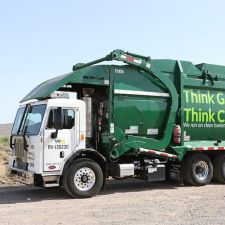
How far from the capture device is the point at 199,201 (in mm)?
9562

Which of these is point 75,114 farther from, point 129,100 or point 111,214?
point 111,214

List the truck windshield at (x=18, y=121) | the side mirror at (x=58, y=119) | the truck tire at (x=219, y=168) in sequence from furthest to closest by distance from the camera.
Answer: the truck tire at (x=219, y=168) < the truck windshield at (x=18, y=121) < the side mirror at (x=58, y=119)

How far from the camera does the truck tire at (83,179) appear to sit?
32.9ft

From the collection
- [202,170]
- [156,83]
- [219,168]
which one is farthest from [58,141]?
[219,168]

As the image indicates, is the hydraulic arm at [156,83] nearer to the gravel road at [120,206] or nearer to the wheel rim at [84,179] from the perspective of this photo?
the wheel rim at [84,179]

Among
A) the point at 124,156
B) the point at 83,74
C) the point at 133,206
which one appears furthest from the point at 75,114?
the point at 133,206

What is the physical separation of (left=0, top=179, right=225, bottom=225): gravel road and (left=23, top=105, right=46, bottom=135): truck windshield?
5.71ft

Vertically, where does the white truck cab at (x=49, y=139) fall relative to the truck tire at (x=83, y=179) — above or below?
above

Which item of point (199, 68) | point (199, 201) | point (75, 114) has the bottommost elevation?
point (199, 201)

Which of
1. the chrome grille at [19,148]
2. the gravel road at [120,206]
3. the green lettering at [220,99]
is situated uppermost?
the green lettering at [220,99]

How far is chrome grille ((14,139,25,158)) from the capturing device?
415 inches

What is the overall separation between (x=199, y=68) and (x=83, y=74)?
4427 millimetres

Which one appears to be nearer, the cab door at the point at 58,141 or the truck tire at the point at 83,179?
the cab door at the point at 58,141

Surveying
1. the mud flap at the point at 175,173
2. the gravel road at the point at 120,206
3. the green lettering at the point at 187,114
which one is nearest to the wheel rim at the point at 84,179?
the gravel road at the point at 120,206
